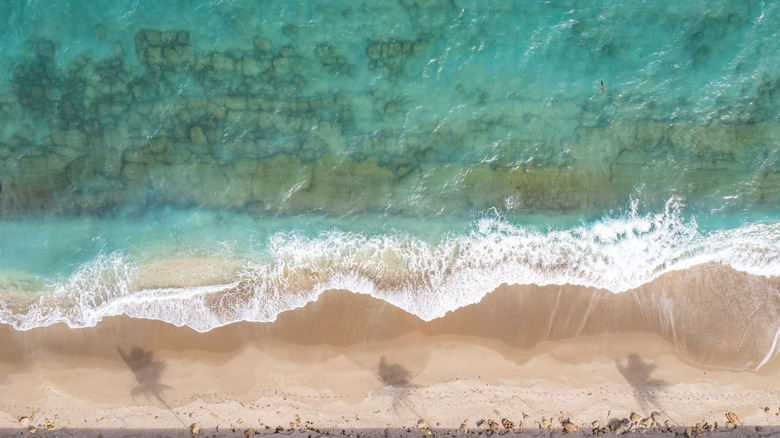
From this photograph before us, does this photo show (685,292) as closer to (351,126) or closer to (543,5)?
(543,5)

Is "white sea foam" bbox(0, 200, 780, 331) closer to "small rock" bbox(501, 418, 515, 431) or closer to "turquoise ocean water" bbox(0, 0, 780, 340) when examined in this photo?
"turquoise ocean water" bbox(0, 0, 780, 340)

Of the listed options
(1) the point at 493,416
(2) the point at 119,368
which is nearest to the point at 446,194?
(1) the point at 493,416

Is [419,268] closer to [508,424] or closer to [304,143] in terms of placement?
[508,424]

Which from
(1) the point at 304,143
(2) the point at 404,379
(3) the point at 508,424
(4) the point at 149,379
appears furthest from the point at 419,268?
(4) the point at 149,379

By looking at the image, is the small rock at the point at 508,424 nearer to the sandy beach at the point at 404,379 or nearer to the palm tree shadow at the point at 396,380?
the sandy beach at the point at 404,379

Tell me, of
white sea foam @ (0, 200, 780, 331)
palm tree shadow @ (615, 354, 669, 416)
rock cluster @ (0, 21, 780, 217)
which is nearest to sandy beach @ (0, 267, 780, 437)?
palm tree shadow @ (615, 354, 669, 416)

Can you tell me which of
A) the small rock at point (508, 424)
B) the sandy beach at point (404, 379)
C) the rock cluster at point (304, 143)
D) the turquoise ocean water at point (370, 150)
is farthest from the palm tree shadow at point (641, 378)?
the rock cluster at point (304, 143)
